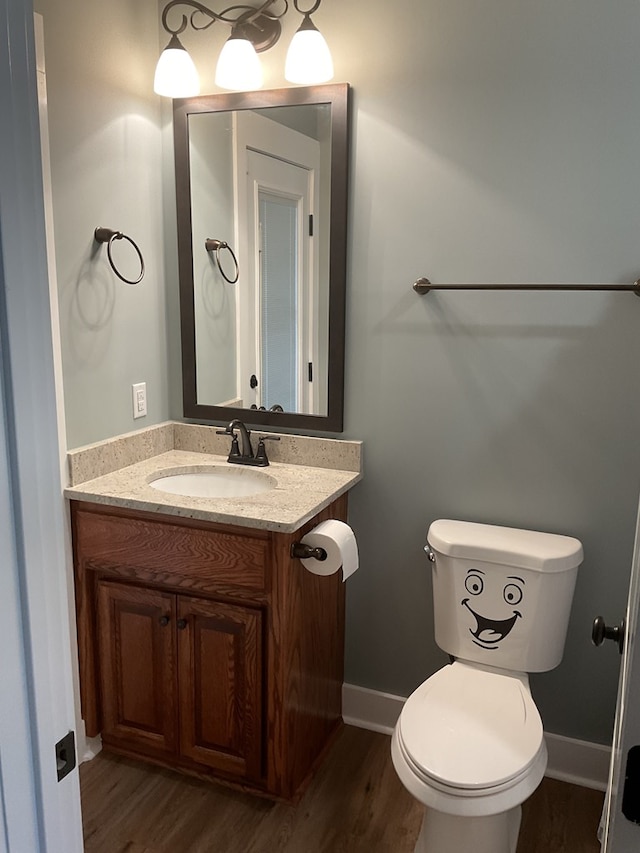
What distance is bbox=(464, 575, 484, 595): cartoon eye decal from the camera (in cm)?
202

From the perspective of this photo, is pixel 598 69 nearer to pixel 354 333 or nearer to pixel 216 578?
pixel 354 333

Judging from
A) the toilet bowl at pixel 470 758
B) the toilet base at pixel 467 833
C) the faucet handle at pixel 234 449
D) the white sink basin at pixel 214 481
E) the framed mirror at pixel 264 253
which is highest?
the framed mirror at pixel 264 253

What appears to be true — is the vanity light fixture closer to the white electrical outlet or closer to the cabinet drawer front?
the white electrical outlet

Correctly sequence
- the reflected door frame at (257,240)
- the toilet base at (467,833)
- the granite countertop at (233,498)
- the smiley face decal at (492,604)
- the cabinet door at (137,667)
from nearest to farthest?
the toilet base at (467,833) < the granite countertop at (233,498) < the smiley face decal at (492,604) < the cabinet door at (137,667) < the reflected door frame at (257,240)

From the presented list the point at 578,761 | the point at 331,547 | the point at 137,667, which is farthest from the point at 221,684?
the point at 578,761

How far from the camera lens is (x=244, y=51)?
208 cm

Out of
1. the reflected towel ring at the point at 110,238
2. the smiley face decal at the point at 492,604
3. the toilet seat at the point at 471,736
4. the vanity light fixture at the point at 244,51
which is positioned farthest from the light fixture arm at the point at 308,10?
the toilet seat at the point at 471,736

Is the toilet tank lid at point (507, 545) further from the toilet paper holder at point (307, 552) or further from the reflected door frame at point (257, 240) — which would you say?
the reflected door frame at point (257, 240)

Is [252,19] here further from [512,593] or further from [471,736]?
[471,736]

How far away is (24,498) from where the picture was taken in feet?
Result: 2.53

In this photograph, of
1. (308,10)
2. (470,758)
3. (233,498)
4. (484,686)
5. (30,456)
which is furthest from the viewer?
(308,10)

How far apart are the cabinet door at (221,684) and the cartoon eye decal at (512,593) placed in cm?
71

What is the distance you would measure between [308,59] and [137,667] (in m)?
1.92

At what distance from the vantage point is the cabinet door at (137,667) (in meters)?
2.10
